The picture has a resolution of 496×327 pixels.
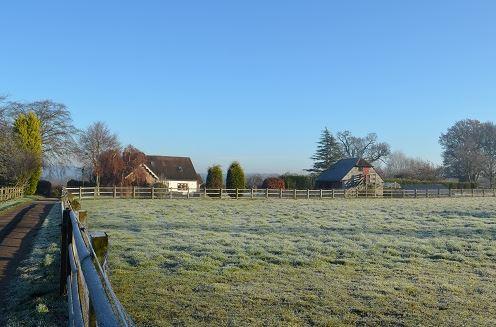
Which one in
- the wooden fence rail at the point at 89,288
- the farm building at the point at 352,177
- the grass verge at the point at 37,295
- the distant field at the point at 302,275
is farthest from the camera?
the farm building at the point at 352,177

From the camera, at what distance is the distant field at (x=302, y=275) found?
255 inches

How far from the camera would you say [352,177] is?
64.6m

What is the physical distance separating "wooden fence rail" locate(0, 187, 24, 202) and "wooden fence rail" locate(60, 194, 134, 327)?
27.1 meters

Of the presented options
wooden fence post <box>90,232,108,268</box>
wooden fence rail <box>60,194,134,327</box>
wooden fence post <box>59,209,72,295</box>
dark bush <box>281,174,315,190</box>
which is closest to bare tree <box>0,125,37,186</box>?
wooden fence post <box>59,209,72,295</box>

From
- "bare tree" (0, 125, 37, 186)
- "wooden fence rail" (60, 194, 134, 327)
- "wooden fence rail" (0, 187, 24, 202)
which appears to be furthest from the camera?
"bare tree" (0, 125, 37, 186)

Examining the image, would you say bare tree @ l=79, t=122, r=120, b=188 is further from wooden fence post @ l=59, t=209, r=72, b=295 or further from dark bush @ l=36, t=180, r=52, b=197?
wooden fence post @ l=59, t=209, r=72, b=295

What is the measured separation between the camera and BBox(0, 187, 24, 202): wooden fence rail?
3100 cm

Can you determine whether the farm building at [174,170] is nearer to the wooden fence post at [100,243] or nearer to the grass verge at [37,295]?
the grass verge at [37,295]

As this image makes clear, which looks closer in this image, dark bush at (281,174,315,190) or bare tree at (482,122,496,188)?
dark bush at (281,174,315,190)

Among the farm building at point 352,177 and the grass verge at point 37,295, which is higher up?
the farm building at point 352,177

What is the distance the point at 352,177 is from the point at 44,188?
38979mm

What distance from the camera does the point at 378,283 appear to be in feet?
27.8

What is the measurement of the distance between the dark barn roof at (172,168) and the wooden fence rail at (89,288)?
187 feet

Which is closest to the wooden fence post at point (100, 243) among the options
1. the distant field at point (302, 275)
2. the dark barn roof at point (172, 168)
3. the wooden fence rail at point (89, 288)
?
the wooden fence rail at point (89, 288)
